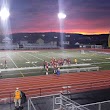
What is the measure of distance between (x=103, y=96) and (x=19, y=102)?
6.02 metres

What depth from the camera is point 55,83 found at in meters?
20.1

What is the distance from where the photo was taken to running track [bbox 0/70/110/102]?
17344 millimetres

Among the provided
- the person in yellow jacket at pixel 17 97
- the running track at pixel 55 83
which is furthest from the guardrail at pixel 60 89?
the person in yellow jacket at pixel 17 97

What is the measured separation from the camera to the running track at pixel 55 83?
17344 millimetres

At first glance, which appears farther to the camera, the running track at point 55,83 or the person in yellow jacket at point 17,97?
the running track at point 55,83

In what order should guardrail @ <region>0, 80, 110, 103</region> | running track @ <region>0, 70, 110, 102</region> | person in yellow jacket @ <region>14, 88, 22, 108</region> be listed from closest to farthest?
person in yellow jacket @ <region>14, 88, 22, 108</region>
guardrail @ <region>0, 80, 110, 103</region>
running track @ <region>0, 70, 110, 102</region>

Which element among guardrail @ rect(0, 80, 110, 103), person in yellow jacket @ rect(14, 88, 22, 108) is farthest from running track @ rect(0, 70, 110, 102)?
person in yellow jacket @ rect(14, 88, 22, 108)

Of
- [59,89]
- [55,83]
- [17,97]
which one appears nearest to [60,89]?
[59,89]

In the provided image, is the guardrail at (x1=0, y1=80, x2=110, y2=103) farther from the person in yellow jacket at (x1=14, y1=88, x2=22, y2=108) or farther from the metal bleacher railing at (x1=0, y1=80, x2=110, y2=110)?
the person in yellow jacket at (x1=14, y1=88, x2=22, y2=108)

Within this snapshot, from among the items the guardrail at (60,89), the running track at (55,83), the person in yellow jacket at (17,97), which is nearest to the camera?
the person in yellow jacket at (17,97)

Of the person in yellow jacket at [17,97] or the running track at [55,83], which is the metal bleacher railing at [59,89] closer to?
the running track at [55,83]

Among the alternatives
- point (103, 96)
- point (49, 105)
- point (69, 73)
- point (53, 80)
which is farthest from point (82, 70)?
point (49, 105)

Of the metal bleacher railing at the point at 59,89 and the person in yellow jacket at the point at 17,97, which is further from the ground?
the person in yellow jacket at the point at 17,97

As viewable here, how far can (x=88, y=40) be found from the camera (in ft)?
346
